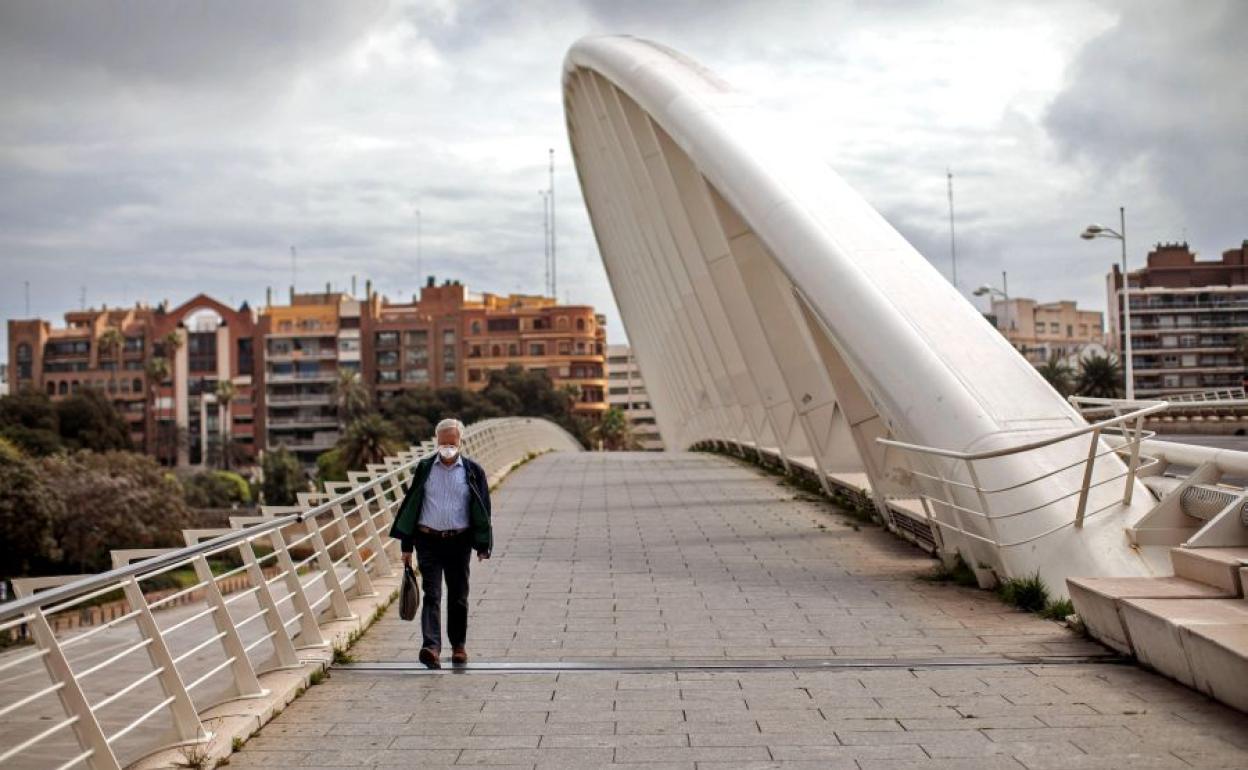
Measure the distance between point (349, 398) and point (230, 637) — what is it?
364 ft

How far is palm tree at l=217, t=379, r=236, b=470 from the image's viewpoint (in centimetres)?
11756

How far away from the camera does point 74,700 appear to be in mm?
4566

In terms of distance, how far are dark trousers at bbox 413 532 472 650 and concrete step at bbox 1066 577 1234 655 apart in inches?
Answer: 135

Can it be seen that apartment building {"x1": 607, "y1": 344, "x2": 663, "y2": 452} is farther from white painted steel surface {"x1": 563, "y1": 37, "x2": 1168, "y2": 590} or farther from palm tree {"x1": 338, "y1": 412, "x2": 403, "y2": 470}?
white painted steel surface {"x1": 563, "y1": 37, "x2": 1168, "y2": 590}

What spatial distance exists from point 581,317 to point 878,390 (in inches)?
4414

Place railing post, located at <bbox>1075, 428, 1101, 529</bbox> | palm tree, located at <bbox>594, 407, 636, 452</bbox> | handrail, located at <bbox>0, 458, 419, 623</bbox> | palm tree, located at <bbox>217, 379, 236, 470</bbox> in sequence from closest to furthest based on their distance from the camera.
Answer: handrail, located at <bbox>0, 458, 419, 623</bbox>
railing post, located at <bbox>1075, 428, 1101, 529</bbox>
palm tree, located at <bbox>594, 407, 636, 452</bbox>
palm tree, located at <bbox>217, 379, 236, 470</bbox>

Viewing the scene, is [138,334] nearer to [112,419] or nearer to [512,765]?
[112,419]

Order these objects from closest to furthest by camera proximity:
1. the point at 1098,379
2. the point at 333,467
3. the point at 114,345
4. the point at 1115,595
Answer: the point at 1115,595 → the point at 1098,379 → the point at 333,467 → the point at 114,345

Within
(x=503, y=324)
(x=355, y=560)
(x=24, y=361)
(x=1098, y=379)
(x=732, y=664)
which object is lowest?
(x=732, y=664)

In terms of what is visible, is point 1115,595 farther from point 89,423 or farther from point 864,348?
point 89,423

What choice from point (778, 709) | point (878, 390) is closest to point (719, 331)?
point (878, 390)

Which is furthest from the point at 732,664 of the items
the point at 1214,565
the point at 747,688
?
the point at 1214,565

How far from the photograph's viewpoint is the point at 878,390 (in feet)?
36.0

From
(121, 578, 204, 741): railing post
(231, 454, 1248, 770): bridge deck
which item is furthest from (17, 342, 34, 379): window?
(121, 578, 204, 741): railing post
